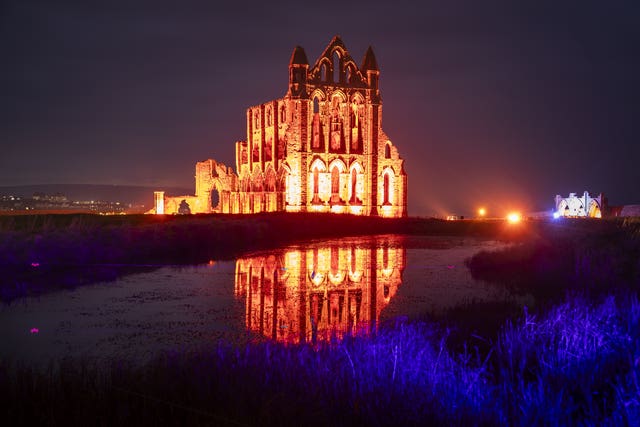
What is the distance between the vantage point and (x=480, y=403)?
17.9ft

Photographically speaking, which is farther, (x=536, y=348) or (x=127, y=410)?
(x=536, y=348)

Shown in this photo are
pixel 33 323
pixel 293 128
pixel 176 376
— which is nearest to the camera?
pixel 176 376

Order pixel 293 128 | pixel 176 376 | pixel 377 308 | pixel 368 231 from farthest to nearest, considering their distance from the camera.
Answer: pixel 293 128 → pixel 368 231 → pixel 377 308 → pixel 176 376

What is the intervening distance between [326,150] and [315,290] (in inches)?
1593

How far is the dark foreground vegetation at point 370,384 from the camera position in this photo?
18.0 ft

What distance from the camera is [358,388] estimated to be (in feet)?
20.2

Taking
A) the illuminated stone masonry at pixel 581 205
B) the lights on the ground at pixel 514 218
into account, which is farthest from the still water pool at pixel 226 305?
the illuminated stone masonry at pixel 581 205

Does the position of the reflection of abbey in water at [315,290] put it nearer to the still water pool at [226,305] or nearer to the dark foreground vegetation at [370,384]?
the still water pool at [226,305]

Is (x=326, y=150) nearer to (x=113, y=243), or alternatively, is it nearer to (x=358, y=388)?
(x=113, y=243)

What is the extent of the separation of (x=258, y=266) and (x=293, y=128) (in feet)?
115

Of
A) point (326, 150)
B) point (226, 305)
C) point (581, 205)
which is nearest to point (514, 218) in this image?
point (581, 205)

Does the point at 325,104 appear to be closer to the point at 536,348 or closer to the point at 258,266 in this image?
the point at 258,266

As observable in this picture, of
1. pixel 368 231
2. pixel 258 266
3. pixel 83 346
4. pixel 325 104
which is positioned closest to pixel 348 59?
pixel 325 104

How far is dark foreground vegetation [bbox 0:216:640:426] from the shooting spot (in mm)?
5473
